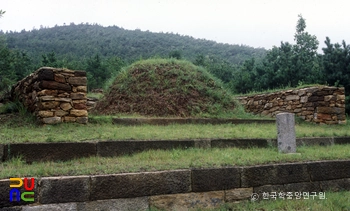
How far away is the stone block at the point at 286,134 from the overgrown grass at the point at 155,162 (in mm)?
262

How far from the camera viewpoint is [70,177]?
320 centimetres

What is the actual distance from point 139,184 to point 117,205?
31 centimetres

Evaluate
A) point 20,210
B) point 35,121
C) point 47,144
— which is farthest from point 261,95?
point 20,210

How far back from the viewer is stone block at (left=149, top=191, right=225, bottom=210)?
11.4 ft

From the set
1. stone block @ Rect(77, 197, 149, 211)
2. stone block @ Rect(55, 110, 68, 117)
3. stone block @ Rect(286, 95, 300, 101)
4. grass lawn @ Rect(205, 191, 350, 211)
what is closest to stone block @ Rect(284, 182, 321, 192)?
grass lawn @ Rect(205, 191, 350, 211)

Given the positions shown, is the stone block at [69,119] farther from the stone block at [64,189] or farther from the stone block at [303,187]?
the stone block at [303,187]

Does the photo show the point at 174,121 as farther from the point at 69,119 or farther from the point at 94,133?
the point at 94,133

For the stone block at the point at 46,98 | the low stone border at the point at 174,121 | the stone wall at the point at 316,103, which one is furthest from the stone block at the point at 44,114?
the stone wall at the point at 316,103

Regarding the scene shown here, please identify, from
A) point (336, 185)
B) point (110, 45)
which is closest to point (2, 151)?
point (336, 185)

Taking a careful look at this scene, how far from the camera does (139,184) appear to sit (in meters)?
3.41

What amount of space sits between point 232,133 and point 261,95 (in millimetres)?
5725

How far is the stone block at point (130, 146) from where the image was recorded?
4.56m

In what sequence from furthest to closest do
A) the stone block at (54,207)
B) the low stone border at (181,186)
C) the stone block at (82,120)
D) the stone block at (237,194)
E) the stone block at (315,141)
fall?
1. the stone block at (315,141)
2. the stone block at (82,120)
3. the stone block at (237,194)
4. the low stone border at (181,186)
5. the stone block at (54,207)

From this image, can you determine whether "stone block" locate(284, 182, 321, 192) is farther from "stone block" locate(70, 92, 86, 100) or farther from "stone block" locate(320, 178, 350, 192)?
"stone block" locate(70, 92, 86, 100)
